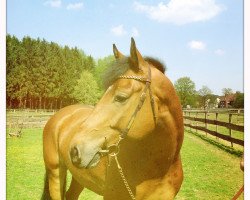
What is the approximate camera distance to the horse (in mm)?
2188

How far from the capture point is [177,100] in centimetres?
252

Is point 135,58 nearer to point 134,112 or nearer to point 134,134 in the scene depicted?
point 134,112

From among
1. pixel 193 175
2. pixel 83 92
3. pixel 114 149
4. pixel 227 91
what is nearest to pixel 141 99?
pixel 114 149

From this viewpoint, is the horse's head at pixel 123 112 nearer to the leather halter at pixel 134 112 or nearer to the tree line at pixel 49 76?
the leather halter at pixel 134 112

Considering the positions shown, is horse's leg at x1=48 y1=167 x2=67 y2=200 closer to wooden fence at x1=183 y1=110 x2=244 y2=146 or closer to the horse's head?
the horse's head

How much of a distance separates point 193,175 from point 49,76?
14.0 ft

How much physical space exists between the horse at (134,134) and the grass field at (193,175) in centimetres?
241

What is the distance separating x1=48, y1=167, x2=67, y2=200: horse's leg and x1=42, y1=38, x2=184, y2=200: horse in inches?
47.8

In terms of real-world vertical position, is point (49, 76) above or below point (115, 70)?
above

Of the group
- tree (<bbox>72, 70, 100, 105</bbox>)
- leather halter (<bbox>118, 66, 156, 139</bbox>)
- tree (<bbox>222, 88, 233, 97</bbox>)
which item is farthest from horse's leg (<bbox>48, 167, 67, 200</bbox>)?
tree (<bbox>222, 88, 233, 97</bbox>)

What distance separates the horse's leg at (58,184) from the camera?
12.9 ft

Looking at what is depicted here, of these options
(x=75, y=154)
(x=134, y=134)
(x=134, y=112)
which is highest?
(x=134, y=112)

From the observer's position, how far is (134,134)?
225 cm

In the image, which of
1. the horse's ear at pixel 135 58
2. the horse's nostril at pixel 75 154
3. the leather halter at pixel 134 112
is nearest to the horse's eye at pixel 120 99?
the leather halter at pixel 134 112
